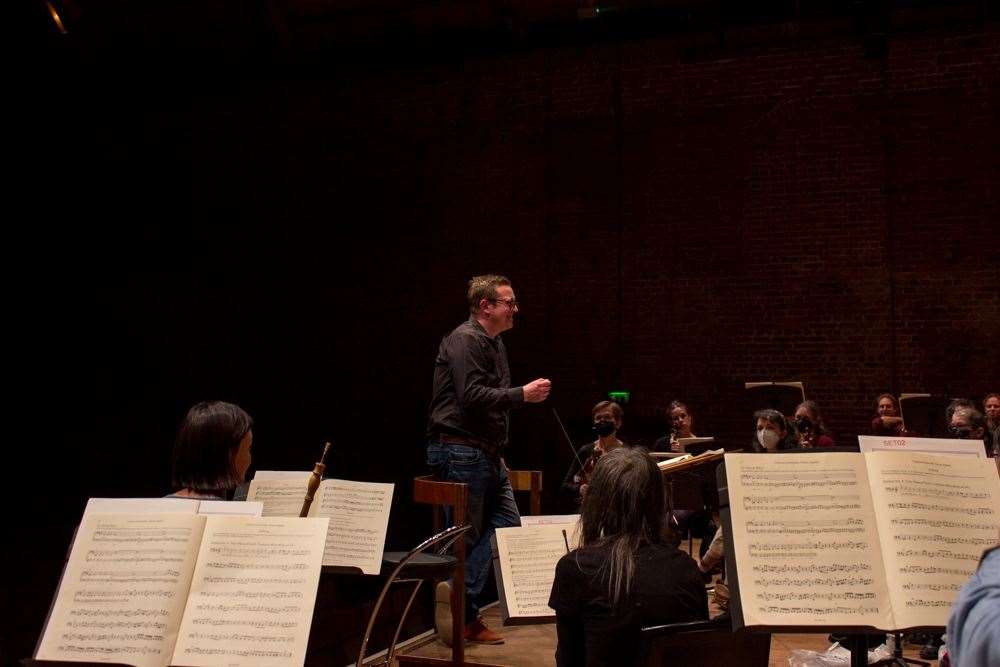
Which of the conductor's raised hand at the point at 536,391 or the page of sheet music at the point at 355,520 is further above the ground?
the conductor's raised hand at the point at 536,391

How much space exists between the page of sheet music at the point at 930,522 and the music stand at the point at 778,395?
540cm

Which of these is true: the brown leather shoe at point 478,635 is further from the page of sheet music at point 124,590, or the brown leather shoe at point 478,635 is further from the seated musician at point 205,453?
the page of sheet music at point 124,590

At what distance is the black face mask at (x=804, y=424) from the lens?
715 centimetres

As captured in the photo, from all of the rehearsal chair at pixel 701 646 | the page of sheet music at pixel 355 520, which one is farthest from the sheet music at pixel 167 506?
the page of sheet music at pixel 355 520

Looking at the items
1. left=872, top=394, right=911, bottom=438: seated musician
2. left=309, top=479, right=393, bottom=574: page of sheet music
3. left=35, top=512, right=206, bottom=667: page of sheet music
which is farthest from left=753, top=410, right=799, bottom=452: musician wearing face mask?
left=35, top=512, right=206, bottom=667: page of sheet music

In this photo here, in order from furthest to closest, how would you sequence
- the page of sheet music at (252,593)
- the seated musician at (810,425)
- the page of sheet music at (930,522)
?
the seated musician at (810,425) < the page of sheet music at (930,522) < the page of sheet music at (252,593)

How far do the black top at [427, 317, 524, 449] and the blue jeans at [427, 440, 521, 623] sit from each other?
0.10m

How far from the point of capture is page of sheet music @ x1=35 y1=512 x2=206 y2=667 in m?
2.16

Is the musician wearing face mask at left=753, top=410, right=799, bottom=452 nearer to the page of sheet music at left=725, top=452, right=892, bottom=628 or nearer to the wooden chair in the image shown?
the wooden chair

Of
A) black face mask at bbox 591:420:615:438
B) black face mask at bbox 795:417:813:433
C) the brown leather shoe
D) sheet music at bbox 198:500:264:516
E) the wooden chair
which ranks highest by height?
black face mask at bbox 795:417:813:433

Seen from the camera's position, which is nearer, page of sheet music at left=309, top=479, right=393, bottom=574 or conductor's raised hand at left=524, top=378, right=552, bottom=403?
page of sheet music at left=309, top=479, right=393, bottom=574

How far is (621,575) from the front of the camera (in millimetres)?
2342

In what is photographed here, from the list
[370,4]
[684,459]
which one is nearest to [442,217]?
[370,4]

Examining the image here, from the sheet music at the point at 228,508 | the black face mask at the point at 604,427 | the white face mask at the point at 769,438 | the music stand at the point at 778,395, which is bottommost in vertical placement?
the sheet music at the point at 228,508
